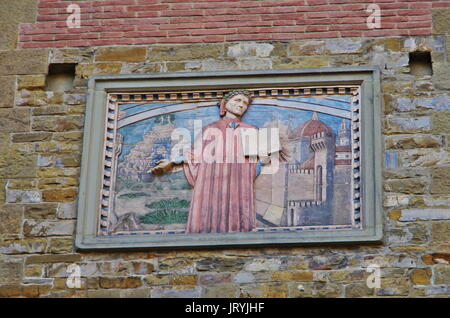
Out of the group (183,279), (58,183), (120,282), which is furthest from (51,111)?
(183,279)

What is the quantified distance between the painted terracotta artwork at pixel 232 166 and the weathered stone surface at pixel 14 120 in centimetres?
74

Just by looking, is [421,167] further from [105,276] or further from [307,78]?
[105,276]

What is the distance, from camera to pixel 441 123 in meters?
10.9

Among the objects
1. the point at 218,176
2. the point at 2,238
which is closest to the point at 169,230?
the point at 218,176

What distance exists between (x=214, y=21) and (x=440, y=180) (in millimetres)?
2310

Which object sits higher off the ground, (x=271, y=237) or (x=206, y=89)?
(x=206, y=89)

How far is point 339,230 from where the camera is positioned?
10570 mm

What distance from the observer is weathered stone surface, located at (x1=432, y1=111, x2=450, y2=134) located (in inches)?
428

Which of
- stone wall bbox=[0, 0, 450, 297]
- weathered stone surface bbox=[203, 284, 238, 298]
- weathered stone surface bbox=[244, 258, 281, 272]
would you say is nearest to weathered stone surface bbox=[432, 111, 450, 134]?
stone wall bbox=[0, 0, 450, 297]

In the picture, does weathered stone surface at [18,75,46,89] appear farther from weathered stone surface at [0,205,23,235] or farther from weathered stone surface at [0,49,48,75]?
weathered stone surface at [0,205,23,235]

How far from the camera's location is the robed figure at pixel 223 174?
35.3ft

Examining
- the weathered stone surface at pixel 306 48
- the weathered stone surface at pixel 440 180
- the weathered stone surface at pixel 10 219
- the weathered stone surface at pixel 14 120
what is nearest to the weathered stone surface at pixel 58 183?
the weathered stone surface at pixel 10 219

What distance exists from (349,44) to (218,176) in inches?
59.9

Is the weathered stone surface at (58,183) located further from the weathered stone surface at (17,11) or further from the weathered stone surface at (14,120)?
the weathered stone surface at (17,11)
